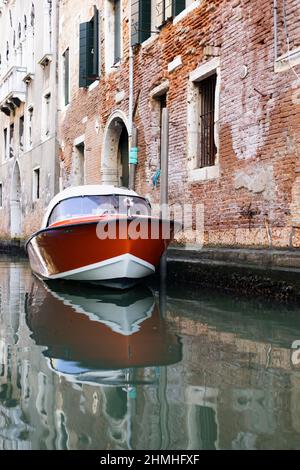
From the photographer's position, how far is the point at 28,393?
10.3 ft

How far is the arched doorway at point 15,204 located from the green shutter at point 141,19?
11682mm

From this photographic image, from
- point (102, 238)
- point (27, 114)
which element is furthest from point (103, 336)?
point (27, 114)

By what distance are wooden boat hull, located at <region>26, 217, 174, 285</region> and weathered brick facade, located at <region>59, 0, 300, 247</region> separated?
0.96 meters

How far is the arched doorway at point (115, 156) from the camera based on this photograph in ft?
41.2

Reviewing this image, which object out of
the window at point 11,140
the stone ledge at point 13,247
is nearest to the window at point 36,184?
the stone ledge at point 13,247

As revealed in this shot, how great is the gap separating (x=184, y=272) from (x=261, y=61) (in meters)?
2.92

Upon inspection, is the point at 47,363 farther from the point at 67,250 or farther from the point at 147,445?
the point at 67,250

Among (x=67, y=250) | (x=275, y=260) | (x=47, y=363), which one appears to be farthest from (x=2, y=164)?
(x=47, y=363)

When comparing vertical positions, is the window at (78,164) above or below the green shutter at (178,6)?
below

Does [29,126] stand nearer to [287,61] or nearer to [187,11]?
[187,11]

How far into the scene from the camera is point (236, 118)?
745cm

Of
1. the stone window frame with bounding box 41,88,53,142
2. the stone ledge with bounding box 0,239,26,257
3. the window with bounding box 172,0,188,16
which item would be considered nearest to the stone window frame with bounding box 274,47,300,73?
the window with bounding box 172,0,188,16

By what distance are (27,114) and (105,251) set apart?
530 inches

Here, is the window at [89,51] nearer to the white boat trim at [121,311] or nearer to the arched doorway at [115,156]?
the arched doorway at [115,156]
